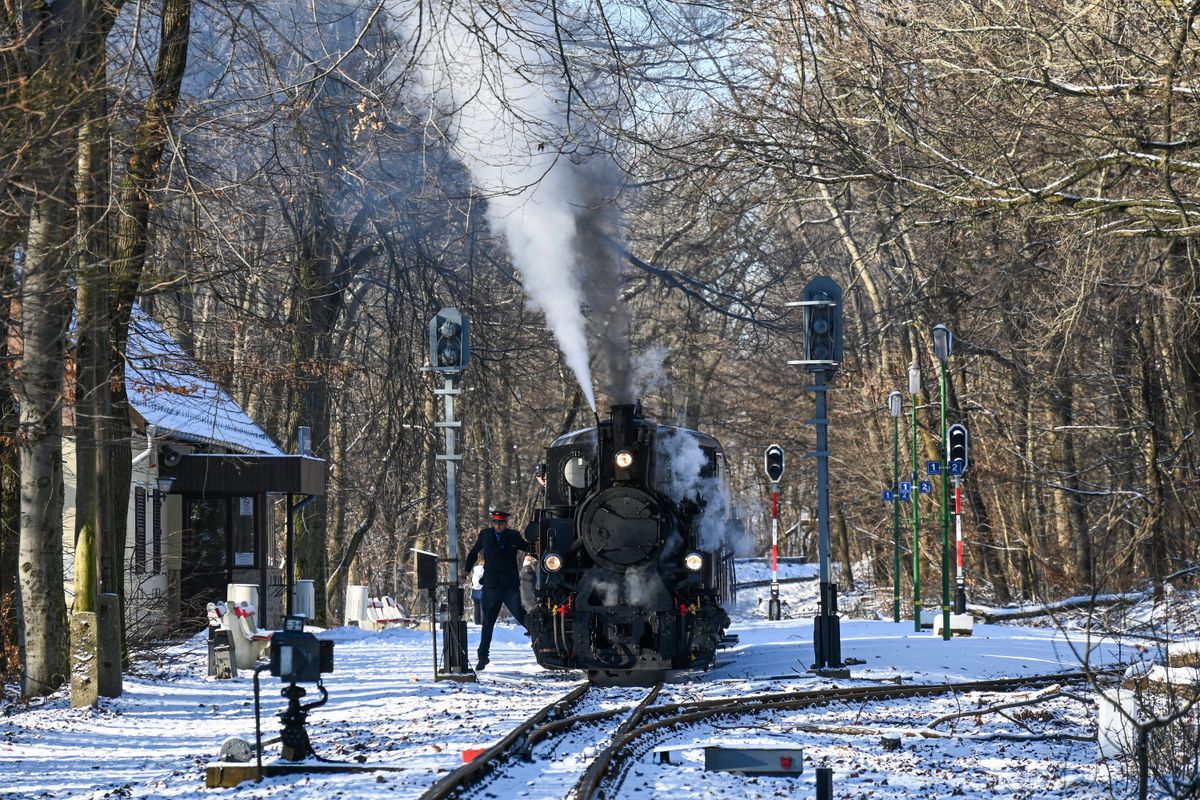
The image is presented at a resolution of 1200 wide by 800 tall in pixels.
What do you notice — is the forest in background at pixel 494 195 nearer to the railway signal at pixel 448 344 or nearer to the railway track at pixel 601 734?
the railway signal at pixel 448 344

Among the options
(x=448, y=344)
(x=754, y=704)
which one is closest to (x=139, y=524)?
(x=448, y=344)

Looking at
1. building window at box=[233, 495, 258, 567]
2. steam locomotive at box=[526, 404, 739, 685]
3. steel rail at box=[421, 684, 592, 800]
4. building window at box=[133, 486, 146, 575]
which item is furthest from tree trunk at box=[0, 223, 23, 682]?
building window at box=[233, 495, 258, 567]

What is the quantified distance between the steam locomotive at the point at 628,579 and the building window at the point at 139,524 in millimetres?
10222

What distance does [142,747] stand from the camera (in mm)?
12117

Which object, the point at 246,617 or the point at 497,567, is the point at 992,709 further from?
the point at 246,617

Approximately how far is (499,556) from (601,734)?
626cm

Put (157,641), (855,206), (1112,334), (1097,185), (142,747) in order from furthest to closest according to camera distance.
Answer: (855,206)
(1112,334)
(157,641)
(1097,185)
(142,747)

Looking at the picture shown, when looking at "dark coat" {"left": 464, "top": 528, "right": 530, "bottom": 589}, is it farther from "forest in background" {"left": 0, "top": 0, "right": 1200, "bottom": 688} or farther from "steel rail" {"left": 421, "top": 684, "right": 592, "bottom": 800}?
"steel rail" {"left": 421, "top": 684, "right": 592, "bottom": 800}

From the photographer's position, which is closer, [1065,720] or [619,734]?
[619,734]

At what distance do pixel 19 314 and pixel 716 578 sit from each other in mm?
7848

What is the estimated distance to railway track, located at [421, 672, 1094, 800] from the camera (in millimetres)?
9383

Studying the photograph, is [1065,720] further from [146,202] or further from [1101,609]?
[1101,609]

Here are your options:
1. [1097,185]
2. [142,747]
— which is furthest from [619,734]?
[1097,185]

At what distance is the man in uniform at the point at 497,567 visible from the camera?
18.0 meters
